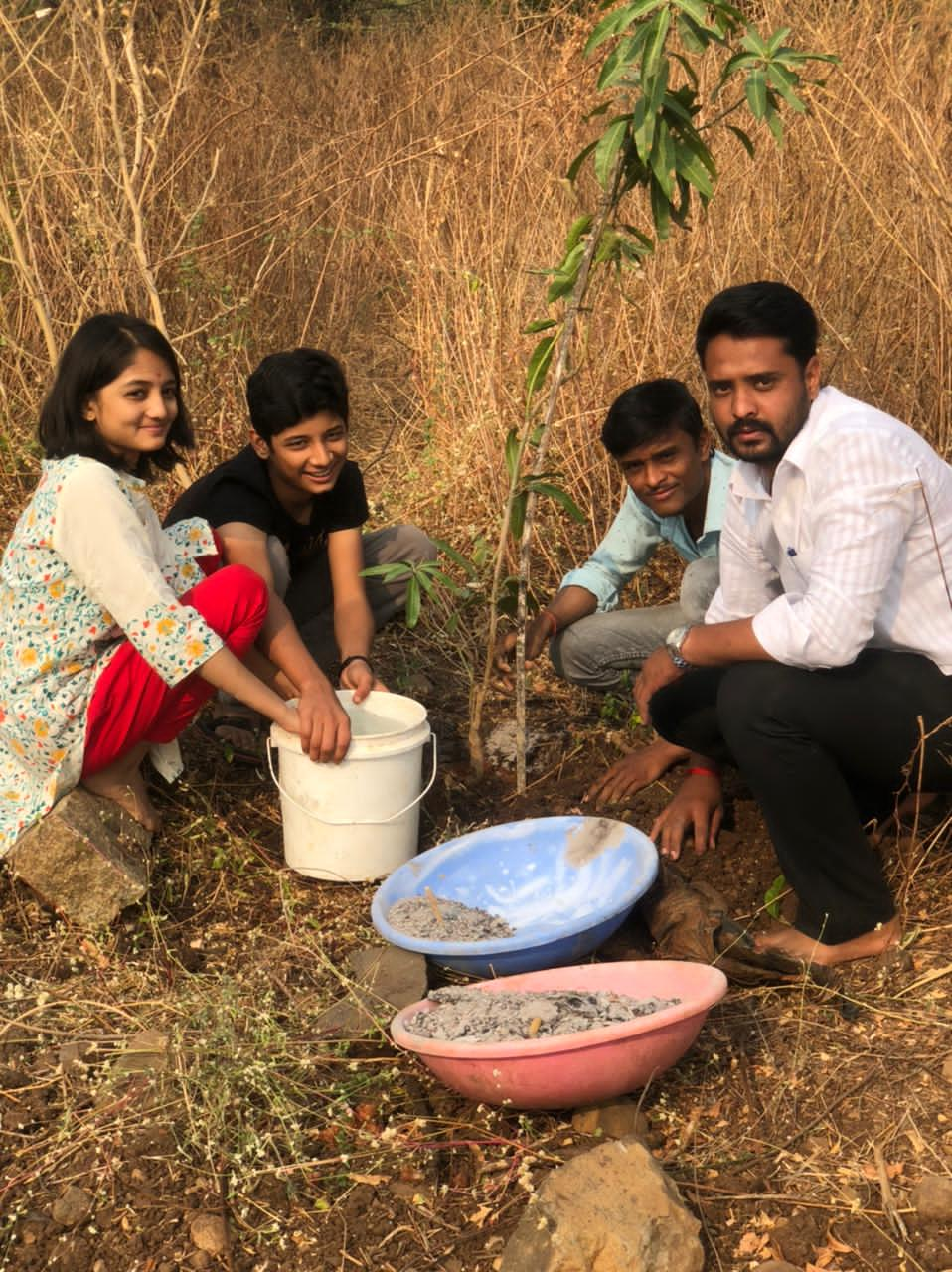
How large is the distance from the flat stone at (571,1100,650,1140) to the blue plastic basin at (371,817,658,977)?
35 centimetres

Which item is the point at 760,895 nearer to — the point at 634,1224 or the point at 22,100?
the point at 634,1224

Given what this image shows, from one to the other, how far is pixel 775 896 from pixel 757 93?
1.60 meters

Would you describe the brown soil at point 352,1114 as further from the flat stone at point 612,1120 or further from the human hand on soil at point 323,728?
the human hand on soil at point 323,728

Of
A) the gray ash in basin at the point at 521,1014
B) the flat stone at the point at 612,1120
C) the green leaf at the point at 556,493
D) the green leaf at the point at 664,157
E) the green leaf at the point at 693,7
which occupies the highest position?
the green leaf at the point at 693,7

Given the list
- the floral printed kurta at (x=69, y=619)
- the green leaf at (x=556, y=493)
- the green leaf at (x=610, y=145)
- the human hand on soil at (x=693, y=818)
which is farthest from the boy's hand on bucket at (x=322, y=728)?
the green leaf at (x=610, y=145)

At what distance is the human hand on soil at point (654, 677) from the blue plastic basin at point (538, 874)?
293 mm

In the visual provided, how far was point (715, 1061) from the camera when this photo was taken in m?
2.31

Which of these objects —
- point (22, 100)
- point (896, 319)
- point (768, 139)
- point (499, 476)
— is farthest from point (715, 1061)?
point (22, 100)

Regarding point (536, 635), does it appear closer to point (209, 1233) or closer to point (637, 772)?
point (637, 772)

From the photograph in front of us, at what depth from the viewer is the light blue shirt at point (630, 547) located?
133 inches

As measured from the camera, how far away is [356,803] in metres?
2.84

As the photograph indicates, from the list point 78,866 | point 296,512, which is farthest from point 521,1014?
point 296,512

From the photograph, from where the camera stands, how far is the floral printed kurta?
8.82 feet

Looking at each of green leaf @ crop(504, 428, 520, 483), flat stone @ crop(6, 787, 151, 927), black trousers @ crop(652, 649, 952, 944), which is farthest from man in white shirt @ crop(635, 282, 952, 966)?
flat stone @ crop(6, 787, 151, 927)
